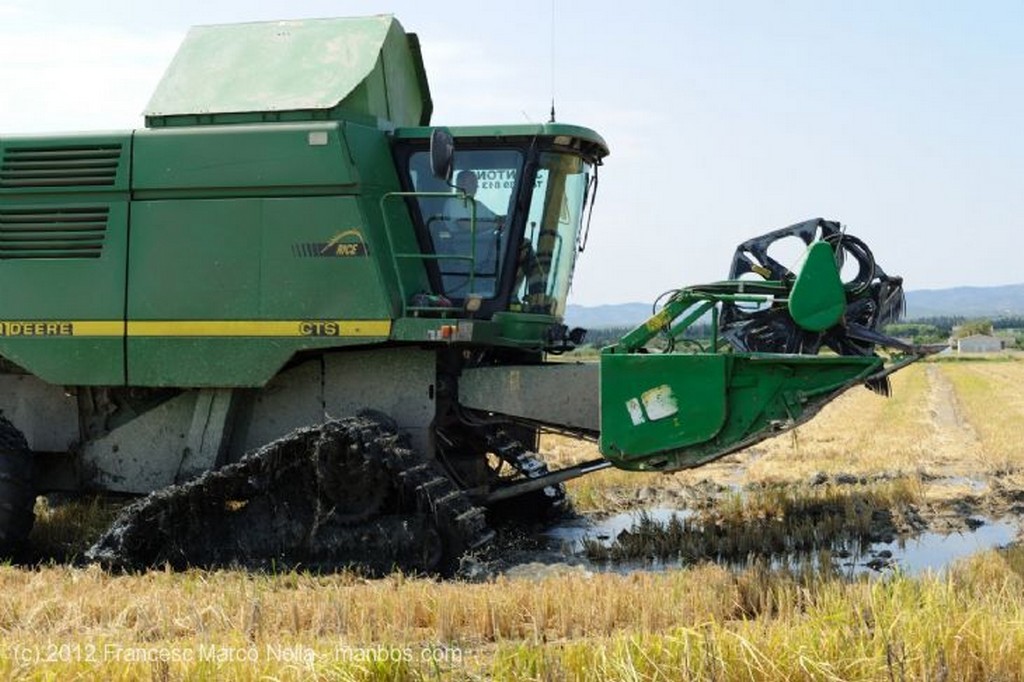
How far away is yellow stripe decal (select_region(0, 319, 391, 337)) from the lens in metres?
7.95

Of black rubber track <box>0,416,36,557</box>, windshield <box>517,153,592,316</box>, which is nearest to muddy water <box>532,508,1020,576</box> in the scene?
windshield <box>517,153,592,316</box>

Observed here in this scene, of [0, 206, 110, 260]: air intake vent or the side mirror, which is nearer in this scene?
the side mirror

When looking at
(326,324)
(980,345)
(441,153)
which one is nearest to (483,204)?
(441,153)

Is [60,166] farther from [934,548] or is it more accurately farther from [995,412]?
[995,412]

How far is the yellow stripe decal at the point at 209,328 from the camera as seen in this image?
7.95 m

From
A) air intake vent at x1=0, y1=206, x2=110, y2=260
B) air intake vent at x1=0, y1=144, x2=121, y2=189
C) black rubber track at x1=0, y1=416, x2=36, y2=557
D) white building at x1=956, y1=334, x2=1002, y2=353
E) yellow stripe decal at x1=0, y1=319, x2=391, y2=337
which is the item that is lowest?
white building at x1=956, y1=334, x2=1002, y2=353

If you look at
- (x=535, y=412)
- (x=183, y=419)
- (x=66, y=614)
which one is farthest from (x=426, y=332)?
(x=66, y=614)

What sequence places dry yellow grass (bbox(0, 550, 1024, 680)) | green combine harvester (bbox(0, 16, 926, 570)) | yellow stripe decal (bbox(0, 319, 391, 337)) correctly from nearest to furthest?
dry yellow grass (bbox(0, 550, 1024, 680)) < green combine harvester (bbox(0, 16, 926, 570)) < yellow stripe decal (bbox(0, 319, 391, 337))

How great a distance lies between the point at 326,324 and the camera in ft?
26.2

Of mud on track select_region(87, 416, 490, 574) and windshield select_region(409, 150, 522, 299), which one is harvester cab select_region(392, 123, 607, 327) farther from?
mud on track select_region(87, 416, 490, 574)

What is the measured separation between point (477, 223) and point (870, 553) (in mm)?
3467

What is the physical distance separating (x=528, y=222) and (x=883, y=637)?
14.4 ft

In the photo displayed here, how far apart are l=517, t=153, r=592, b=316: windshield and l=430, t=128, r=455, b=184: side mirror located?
0.86 metres

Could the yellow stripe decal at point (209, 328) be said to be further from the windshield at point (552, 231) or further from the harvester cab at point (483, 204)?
the windshield at point (552, 231)
